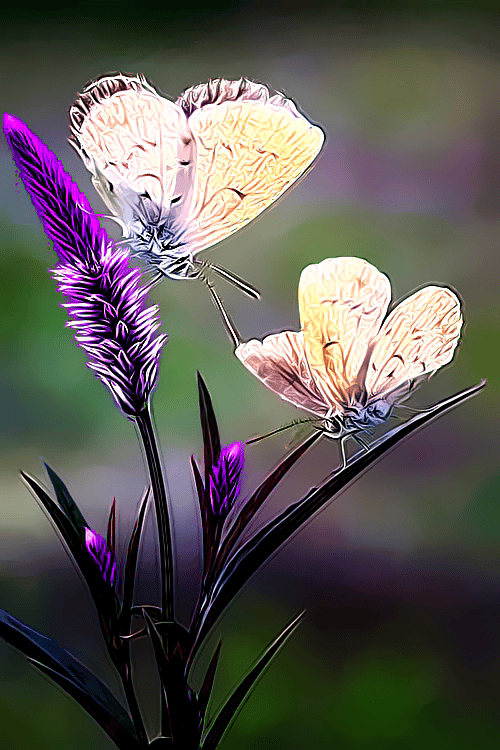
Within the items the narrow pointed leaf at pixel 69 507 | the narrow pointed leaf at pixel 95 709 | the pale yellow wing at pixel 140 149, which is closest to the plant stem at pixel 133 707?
the narrow pointed leaf at pixel 95 709

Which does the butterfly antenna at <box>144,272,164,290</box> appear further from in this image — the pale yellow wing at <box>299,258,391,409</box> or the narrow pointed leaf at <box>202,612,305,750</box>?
the narrow pointed leaf at <box>202,612,305,750</box>

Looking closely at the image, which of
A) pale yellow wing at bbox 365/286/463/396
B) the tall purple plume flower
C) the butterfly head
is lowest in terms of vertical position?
the butterfly head

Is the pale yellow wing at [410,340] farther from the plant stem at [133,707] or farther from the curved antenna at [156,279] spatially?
the plant stem at [133,707]

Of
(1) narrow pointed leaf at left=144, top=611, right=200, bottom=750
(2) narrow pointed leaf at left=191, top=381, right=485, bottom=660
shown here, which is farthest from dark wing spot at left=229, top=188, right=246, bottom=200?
(1) narrow pointed leaf at left=144, top=611, right=200, bottom=750

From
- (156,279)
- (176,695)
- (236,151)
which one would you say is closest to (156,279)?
(156,279)

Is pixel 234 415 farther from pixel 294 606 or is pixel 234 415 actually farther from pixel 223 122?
pixel 223 122

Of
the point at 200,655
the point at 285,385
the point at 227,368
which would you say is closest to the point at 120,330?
the point at 285,385
